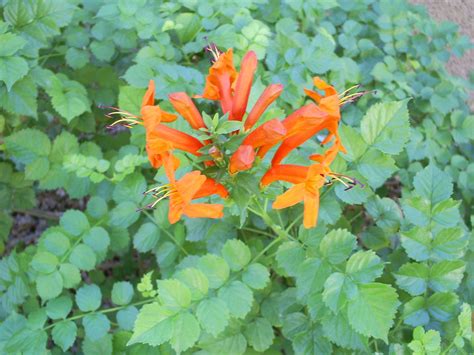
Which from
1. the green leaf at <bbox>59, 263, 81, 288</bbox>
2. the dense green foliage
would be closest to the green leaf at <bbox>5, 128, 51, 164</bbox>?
the dense green foliage

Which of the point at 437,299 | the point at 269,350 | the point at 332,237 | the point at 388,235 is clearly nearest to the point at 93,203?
the point at 269,350

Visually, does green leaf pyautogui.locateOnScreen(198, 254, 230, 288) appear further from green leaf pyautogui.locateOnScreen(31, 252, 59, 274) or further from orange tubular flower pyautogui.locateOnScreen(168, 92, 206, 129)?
green leaf pyautogui.locateOnScreen(31, 252, 59, 274)

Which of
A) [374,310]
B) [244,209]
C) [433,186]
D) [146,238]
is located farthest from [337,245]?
[146,238]

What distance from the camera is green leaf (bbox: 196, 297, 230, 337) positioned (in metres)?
1.64

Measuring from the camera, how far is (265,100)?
1620 millimetres

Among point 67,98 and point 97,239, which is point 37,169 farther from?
point 97,239

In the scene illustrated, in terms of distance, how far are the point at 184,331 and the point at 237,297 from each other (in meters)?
0.20

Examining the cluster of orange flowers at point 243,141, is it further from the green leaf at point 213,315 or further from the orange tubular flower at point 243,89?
the green leaf at point 213,315

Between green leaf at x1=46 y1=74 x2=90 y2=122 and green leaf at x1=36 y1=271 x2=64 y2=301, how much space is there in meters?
0.66

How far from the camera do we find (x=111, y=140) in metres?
3.06

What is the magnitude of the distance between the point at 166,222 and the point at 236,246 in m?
0.48

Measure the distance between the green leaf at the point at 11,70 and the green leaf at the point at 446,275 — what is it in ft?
5.21

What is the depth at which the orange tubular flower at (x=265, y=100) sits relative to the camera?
160cm

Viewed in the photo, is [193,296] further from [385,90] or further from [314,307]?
[385,90]
